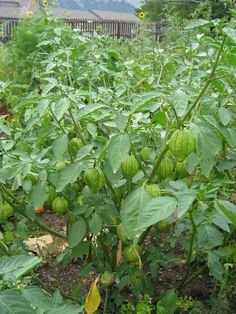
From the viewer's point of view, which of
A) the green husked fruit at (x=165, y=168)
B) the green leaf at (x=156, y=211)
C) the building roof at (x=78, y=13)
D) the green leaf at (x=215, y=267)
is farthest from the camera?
the building roof at (x=78, y=13)

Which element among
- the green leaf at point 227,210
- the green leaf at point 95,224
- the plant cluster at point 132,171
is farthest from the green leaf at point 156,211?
the green leaf at point 95,224

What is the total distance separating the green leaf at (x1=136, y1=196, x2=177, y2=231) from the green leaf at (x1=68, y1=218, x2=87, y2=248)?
1.77ft

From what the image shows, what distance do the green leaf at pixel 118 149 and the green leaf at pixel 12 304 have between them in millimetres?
552

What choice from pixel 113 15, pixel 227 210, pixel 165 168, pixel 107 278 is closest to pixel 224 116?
pixel 165 168

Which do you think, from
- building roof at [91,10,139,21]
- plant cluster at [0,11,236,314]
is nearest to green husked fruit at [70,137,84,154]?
plant cluster at [0,11,236,314]

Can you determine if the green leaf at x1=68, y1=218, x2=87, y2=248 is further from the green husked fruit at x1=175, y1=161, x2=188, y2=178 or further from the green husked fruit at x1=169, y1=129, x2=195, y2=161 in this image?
the green husked fruit at x1=169, y1=129, x2=195, y2=161

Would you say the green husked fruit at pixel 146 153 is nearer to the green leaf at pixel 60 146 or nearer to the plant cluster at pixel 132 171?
the plant cluster at pixel 132 171

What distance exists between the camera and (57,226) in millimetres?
3049

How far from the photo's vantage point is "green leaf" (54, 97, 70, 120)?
1466mm

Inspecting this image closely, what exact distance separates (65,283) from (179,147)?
1.27 meters

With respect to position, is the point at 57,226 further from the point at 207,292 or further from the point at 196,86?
the point at 196,86

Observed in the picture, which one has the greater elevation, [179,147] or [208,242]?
[179,147]

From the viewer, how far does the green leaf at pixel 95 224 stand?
5.41 ft

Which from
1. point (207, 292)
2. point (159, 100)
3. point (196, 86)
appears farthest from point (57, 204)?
point (207, 292)
